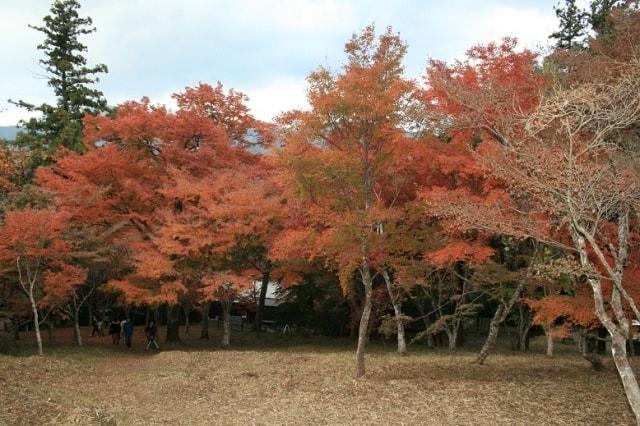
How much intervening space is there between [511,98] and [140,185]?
15.1 m

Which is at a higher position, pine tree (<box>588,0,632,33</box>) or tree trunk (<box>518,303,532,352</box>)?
pine tree (<box>588,0,632,33</box>)

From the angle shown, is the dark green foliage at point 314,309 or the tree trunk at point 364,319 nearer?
the tree trunk at point 364,319

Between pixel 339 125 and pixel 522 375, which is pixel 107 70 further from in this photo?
pixel 522 375

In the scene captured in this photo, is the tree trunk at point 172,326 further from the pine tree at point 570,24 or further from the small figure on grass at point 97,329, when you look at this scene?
the pine tree at point 570,24

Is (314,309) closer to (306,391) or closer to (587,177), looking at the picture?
(306,391)

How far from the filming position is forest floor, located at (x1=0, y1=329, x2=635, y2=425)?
9.81m

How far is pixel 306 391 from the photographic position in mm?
11883

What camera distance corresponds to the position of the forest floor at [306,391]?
32.2ft

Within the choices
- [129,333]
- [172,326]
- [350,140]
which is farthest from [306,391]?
[172,326]

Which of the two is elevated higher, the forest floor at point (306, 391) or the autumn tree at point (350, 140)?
the autumn tree at point (350, 140)

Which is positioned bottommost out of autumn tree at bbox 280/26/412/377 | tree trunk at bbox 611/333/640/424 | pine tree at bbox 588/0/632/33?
tree trunk at bbox 611/333/640/424

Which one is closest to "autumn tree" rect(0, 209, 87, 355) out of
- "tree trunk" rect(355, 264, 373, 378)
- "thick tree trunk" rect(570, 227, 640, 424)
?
"tree trunk" rect(355, 264, 373, 378)

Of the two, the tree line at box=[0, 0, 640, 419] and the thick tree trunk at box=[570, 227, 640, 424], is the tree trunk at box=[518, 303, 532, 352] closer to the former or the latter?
the tree line at box=[0, 0, 640, 419]

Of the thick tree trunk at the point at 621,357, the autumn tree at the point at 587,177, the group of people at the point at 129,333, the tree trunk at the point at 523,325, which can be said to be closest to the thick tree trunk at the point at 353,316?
the tree trunk at the point at 523,325
